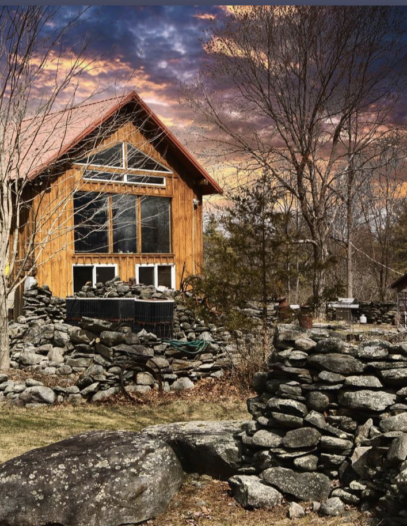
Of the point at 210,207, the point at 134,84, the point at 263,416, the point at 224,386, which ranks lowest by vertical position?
the point at 224,386

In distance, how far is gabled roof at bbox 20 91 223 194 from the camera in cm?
961

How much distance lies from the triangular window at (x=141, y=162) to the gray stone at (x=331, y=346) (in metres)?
8.15

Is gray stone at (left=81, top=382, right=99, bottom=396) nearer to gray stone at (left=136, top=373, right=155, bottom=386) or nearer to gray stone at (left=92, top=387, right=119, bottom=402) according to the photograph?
gray stone at (left=92, top=387, right=119, bottom=402)

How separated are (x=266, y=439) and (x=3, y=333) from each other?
5523 mm

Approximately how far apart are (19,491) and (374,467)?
2385mm

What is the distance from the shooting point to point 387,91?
1255 cm

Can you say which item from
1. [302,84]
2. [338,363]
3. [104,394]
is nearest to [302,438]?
[338,363]

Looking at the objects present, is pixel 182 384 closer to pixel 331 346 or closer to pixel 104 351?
pixel 104 351

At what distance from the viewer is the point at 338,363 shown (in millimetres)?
4258

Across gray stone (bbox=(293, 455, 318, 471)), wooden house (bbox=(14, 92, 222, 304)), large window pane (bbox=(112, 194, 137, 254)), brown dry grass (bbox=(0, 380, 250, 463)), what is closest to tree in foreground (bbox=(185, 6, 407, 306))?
wooden house (bbox=(14, 92, 222, 304))

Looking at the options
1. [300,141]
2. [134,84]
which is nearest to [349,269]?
[300,141]

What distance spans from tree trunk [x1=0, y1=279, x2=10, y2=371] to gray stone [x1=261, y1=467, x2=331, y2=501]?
5.57 m

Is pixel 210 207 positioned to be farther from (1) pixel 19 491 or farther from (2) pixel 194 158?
(1) pixel 19 491

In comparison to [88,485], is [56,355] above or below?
above
